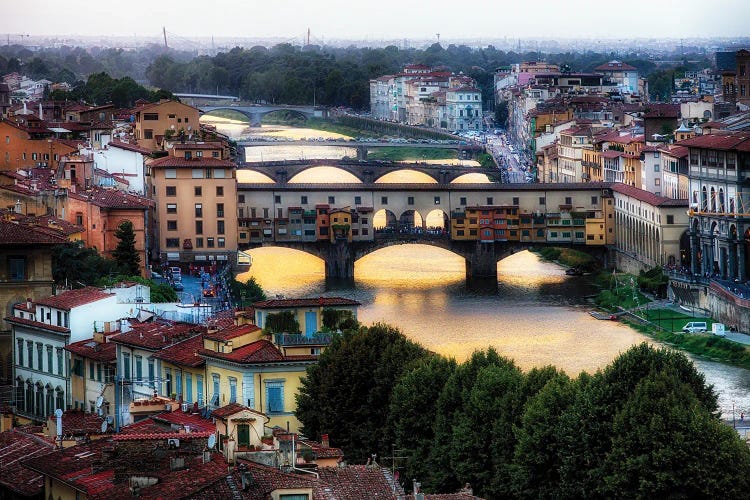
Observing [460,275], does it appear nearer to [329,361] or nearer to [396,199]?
[396,199]

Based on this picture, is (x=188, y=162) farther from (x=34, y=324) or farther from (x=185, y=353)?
(x=185, y=353)

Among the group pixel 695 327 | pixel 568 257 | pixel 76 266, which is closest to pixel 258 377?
pixel 76 266

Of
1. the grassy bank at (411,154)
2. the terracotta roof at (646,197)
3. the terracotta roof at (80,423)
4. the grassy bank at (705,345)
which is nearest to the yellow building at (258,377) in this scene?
the terracotta roof at (80,423)

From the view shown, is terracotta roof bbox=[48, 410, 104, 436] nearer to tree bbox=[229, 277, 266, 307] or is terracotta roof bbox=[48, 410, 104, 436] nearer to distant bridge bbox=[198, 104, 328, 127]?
tree bbox=[229, 277, 266, 307]

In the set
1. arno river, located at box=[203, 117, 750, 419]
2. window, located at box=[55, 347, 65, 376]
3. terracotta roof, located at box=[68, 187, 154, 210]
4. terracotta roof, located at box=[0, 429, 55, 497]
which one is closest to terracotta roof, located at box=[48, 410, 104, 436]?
terracotta roof, located at box=[0, 429, 55, 497]

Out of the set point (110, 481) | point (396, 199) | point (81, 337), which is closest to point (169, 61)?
point (396, 199)

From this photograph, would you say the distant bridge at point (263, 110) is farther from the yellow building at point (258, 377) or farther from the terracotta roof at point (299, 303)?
the yellow building at point (258, 377)
